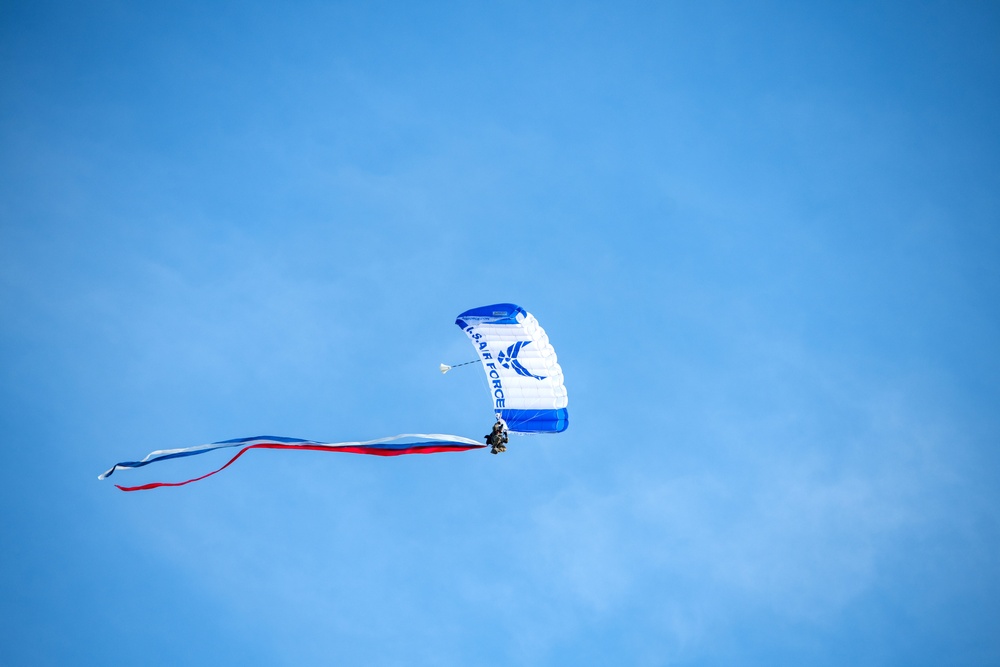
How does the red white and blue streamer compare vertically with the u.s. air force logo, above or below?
below

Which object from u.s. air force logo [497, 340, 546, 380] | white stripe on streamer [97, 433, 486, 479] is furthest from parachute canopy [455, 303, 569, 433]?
white stripe on streamer [97, 433, 486, 479]

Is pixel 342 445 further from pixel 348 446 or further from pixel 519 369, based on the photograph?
pixel 519 369

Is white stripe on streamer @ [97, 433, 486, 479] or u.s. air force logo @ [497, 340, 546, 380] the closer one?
white stripe on streamer @ [97, 433, 486, 479]

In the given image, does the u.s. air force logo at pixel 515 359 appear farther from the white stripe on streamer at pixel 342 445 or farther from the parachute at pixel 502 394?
the white stripe on streamer at pixel 342 445

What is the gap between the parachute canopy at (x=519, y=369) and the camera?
23938 millimetres

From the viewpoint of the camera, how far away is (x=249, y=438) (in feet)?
77.0

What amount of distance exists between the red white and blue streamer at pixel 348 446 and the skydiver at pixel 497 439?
0.91ft

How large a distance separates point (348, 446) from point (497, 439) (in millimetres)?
3920

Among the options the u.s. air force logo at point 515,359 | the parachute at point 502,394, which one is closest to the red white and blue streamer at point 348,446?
the parachute at point 502,394

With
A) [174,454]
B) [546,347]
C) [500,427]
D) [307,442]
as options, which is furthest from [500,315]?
[174,454]

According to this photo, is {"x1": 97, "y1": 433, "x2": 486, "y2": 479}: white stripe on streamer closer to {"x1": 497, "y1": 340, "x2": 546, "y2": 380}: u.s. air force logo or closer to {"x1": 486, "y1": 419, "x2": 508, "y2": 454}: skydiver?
{"x1": 486, "y1": 419, "x2": 508, "y2": 454}: skydiver

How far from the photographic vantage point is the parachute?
23281 mm

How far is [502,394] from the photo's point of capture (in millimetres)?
25297

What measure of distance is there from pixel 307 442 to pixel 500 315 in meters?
5.86
